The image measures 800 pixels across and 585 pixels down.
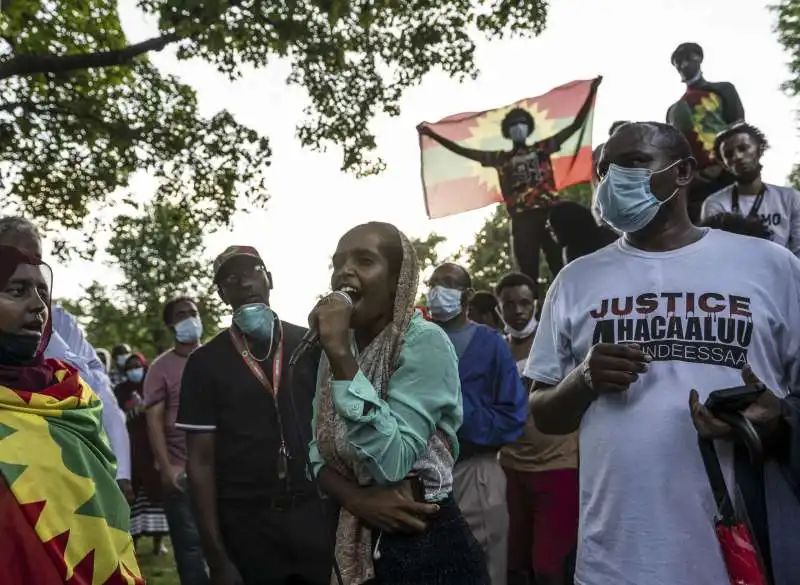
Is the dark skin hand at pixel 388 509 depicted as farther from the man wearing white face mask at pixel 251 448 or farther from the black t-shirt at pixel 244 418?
the black t-shirt at pixel 244 418

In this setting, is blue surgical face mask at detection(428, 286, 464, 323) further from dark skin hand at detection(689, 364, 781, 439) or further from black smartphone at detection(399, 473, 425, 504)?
dark skin hand at detection(689, 364, 781, 439)

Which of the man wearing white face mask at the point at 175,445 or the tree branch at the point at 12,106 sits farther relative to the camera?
the tree branch at the point at 12,106

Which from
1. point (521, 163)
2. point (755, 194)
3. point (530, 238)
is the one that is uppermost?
point (521, 163)

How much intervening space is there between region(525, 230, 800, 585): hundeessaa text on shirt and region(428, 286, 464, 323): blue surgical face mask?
311 cm

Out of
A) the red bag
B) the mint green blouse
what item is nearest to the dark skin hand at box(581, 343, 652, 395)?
the red bag

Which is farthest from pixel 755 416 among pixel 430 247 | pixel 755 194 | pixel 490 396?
pixel 430 247

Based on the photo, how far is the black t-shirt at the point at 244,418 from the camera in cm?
432

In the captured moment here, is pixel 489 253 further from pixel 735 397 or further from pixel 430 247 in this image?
pixel 735 397

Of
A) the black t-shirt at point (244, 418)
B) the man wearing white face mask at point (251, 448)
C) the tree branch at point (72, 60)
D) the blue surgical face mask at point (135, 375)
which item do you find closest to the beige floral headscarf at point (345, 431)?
the man wearing white face mask at point (251, 448)

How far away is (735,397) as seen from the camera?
7.97 feet

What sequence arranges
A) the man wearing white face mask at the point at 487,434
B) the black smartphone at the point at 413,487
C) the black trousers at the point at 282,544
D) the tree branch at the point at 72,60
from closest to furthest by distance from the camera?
1. the black smartphone at the point at 413,487
2. the black trousers at the point at 282,544
3. the man wearing white face mask at the point at 487,434
4. the tree branch at the point at 72,60

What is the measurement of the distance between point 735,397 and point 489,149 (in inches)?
341

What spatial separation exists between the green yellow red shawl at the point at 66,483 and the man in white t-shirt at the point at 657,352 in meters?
1.52

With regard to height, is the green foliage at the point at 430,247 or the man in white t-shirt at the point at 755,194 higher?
the green foliage at the point at 430,247
